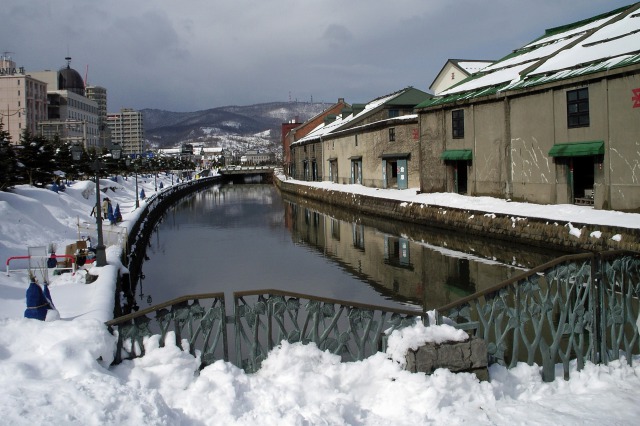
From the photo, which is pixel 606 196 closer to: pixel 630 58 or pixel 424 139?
pixel 630 58

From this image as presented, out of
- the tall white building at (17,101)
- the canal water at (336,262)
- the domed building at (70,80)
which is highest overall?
the domed building at (70,80)

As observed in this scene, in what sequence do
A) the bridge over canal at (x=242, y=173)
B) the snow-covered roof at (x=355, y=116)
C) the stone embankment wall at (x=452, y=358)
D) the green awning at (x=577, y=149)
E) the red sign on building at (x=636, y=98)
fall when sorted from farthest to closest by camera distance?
the bridge over canal at (x=242, y=173)
the snow-covered roof at (x=355, y=116)
the green awning at (x=577, y=149)
the red sign on building at (x=636, y=98)
the stone embankment wall at (x=452, y=358)

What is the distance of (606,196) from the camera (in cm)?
2022

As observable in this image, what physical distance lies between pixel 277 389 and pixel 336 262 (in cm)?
1496

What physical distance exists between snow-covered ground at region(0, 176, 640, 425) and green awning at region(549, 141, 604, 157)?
51.5 feet

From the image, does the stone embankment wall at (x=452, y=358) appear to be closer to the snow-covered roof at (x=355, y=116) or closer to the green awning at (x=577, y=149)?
the green awning at (x=577, y=149)

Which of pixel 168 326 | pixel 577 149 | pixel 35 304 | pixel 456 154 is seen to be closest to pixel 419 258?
pixel 577 149

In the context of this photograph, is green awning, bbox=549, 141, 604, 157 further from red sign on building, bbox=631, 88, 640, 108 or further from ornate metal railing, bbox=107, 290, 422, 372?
ornate metal railing, bbox=107, 290, 422, 372

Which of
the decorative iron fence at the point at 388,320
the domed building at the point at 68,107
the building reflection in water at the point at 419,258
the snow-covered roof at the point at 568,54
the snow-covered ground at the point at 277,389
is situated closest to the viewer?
the snow-covered ground at the point at 277,389

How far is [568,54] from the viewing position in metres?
24.5

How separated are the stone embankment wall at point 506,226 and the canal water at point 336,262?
47cm

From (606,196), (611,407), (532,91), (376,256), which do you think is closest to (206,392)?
(611,407)

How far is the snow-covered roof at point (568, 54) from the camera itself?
21109 millimetres

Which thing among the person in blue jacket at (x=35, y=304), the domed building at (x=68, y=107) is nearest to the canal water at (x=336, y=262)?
the person in blue jacket at (x=35, y=304)
